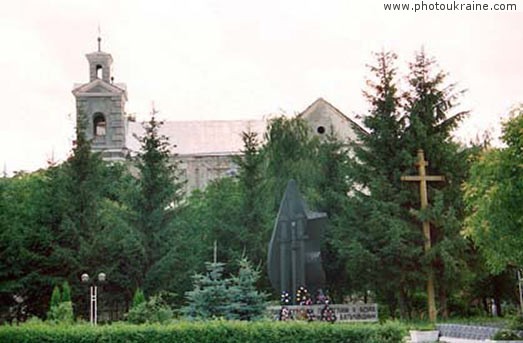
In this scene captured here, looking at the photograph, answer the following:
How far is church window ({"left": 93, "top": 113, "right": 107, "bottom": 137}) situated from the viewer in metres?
61.2

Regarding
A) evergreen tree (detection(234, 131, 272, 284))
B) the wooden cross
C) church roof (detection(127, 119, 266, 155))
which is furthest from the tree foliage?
church roof (detection(127, 119, 266, 155))

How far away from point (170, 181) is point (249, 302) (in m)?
16.7

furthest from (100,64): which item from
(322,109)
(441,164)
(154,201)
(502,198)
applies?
(502,198)

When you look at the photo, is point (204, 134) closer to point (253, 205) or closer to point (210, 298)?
point (253, 205)

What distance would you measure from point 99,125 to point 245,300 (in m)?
41.8

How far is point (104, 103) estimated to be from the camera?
61.1 meters

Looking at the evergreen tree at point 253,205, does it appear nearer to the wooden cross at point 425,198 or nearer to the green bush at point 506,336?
the wooden cross at point 425,198

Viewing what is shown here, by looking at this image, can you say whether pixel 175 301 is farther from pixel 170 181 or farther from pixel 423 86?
pixel 423 86

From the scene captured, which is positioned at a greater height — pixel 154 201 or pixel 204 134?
A: pixel 204 134

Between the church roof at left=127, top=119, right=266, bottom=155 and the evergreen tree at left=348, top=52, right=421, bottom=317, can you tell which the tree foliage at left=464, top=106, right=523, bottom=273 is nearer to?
the evergreen tree at left=348, top=52, right=421, bottom=317

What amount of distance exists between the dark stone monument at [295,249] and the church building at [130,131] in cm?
3188

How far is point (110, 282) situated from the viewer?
3700 centimetres

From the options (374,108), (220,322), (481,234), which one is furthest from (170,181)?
(220,322)

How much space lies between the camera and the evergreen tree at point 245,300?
867 inches
